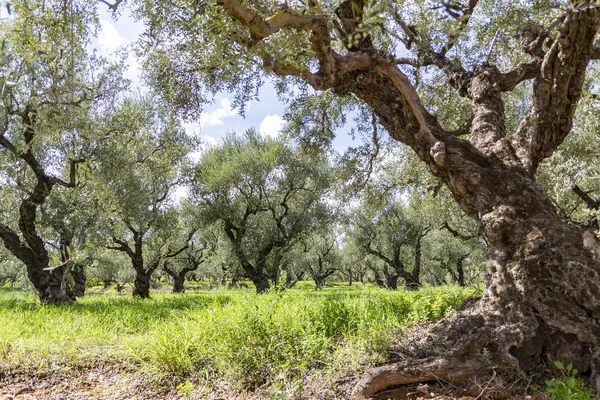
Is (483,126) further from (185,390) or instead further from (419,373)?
(185,390)

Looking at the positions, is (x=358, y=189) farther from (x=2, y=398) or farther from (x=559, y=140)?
(x=2, y=398)

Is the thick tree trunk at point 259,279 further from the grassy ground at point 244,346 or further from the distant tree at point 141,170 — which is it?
the grassy ground at point 244,346

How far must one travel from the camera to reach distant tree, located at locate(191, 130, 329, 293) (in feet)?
63.5

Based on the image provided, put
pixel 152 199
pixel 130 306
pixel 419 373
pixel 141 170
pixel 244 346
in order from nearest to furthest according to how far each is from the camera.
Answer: pixel 419 373 < pixel 244 346 < pixel 130 306 < pixel 141 170 < pixel 152 199

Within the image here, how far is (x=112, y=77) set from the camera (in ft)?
40.1

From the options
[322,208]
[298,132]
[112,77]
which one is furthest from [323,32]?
[322,208]

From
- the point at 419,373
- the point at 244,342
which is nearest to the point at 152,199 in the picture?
the point at 244,342

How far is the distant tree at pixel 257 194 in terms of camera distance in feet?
63.5

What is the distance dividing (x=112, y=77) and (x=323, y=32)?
405 inches

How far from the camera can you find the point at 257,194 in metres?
20.3

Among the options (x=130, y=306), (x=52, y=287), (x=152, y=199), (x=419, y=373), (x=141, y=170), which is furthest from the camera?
(x=152, y=199)

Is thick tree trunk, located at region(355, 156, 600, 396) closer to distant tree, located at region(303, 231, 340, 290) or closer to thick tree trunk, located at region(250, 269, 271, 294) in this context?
thick tree trunk, located at region(250, 269, 271, 294)

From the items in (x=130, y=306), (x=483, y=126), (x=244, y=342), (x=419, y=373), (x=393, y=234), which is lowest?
(x=130, y=306)

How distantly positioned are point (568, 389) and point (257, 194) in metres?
17.9
